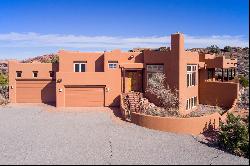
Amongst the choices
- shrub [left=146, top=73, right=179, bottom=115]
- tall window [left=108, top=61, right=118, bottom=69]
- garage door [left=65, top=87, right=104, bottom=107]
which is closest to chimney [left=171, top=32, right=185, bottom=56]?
shrub [left=146, top=73, right=179, bottom=115]

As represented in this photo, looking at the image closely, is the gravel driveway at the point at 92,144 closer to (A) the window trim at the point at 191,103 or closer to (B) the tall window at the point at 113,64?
(B) the tall window at the point at 113,64

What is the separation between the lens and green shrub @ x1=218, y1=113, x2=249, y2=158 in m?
19.9

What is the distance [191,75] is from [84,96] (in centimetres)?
1141

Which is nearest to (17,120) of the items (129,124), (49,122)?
(49,122)

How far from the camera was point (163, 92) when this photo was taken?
29906 millimetres

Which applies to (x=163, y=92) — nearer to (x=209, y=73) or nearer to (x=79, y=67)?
(x=79, y=67)

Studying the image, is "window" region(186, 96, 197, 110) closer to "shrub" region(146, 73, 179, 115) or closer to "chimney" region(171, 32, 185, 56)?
"shrub" region(146, 73, 179, 115)

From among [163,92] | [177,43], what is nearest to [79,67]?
[163,92]

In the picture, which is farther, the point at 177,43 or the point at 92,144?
the point at 177,43

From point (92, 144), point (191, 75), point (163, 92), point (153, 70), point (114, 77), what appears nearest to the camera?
point (92, 144)

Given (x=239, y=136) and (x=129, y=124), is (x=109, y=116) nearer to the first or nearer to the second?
(x=129, y=124)

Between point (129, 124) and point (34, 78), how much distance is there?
16.1 m

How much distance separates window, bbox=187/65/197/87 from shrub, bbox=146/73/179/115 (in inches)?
117

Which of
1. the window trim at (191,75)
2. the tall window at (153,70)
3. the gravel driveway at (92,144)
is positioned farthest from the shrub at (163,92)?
the gravel driveway at (92,144)
